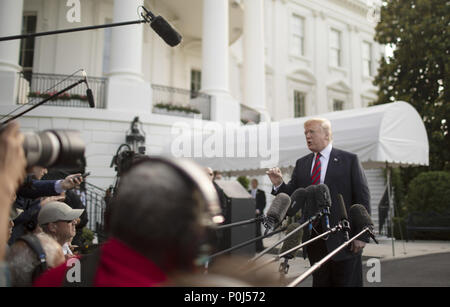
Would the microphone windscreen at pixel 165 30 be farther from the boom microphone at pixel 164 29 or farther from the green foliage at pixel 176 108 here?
the green foliage at pixel 176 108

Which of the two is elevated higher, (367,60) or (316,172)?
(367,60)

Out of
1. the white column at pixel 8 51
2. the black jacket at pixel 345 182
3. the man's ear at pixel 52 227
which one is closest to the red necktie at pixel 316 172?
the black jacket at pixel 345 182

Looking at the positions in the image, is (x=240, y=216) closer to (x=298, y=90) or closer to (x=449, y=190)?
(x=449, y=190)

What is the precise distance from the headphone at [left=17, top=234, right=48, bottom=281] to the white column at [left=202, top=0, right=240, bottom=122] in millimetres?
13306

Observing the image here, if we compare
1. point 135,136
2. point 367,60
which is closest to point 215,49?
point 135,136

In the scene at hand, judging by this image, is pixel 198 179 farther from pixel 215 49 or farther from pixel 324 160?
pixel 215 49

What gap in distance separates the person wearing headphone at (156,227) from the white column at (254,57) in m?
17.3

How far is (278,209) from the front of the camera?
280 cm

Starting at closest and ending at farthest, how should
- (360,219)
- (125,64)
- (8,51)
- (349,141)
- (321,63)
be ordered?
(360,219) → (349,141) → (8,51) → (125,64) → (321,63)

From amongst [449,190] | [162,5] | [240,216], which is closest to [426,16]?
[449,190]

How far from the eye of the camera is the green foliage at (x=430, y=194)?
13789mm

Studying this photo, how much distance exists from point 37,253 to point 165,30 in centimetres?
361
